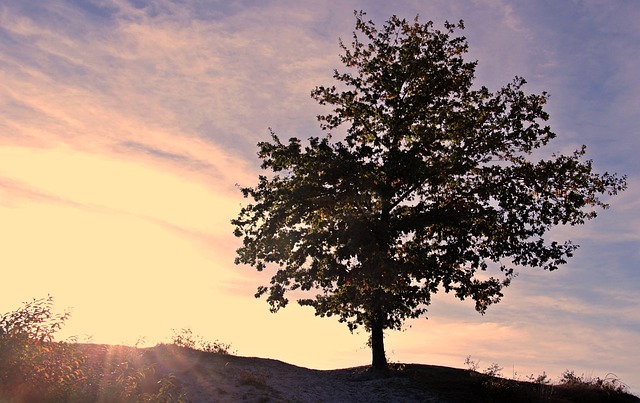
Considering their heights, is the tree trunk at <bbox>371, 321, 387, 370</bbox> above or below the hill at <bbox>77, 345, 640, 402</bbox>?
above

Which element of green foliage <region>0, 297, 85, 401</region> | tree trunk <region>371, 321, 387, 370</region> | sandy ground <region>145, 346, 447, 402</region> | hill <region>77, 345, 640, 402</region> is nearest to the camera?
green foliage <region>0, 297, 85, 401</region>

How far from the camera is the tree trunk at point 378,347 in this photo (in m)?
30.5

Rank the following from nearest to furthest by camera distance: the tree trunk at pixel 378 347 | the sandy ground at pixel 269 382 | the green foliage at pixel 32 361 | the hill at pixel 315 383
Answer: the green foliage at pixel 32 361
the sandy ground at pixel 269 382
the hill at pixel 315 383
the tree trunk at pixel 378 347

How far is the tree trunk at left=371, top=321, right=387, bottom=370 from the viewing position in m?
30.5

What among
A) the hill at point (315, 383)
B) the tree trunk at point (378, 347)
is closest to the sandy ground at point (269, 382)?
the hill at point (315, 383)

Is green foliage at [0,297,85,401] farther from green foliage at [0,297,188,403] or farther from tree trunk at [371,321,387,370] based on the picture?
tree trunk at [371,321,387,370]

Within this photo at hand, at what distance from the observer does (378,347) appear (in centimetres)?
3077

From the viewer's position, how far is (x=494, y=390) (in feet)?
88.2

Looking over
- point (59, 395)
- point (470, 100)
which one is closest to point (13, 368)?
point (59, 395)

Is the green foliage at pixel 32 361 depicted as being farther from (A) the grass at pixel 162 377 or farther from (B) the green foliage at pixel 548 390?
(B) the green foliage at pixel 548 390

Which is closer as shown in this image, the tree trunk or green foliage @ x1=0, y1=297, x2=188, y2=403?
green foliage @ x1=0, y1=297, x2=188, y2=403

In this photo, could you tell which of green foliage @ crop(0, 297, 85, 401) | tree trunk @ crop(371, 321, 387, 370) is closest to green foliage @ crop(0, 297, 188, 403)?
green foliage @ crop(0, 297, 85, 401)

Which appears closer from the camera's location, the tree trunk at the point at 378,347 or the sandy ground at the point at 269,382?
the sandy ground at the point at 269,382

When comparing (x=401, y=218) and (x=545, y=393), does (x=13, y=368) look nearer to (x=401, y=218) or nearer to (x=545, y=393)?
(x=401, y=218)
